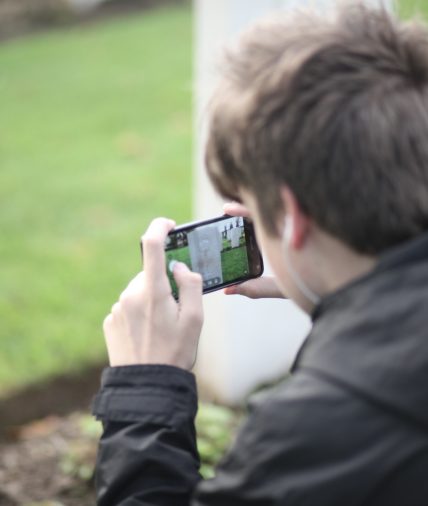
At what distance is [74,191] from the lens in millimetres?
5770

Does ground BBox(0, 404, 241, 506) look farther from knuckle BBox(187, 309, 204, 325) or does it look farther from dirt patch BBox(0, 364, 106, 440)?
knuckle BBox(187, 309, 204, 325)

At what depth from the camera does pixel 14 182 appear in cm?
588

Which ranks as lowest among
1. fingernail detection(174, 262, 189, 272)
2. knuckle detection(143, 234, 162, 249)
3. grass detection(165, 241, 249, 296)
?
grass detection(165, 241, 249, 296)

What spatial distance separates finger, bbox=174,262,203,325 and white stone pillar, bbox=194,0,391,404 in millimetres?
1923

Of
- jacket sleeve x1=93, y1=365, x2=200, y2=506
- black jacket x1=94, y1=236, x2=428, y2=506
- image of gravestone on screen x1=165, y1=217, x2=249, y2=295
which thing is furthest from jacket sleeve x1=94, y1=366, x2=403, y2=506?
image of gravestone on screen x1=165, y1=217, x2=249, y2=295

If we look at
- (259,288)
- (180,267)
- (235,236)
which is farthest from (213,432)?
(180,267)

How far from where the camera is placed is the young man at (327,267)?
3.84 feet

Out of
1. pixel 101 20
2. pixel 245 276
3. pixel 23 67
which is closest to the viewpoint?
pixel 245 276

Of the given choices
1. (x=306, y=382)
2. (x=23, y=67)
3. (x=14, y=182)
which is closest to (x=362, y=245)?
(x=306, y=382)

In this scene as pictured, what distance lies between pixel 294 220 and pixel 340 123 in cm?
16

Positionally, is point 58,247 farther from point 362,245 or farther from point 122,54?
point 362,245

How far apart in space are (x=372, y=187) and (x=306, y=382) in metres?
0.28

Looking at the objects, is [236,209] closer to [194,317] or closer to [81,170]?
[194,317]

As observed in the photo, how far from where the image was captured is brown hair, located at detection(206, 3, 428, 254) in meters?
1.25
